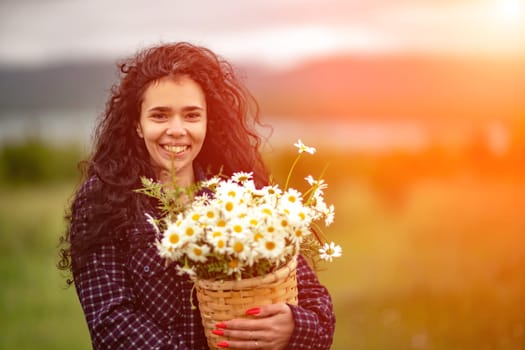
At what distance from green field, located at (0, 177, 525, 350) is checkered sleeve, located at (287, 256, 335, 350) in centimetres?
334

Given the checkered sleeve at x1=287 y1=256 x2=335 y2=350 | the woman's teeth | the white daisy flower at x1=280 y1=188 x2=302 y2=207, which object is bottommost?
the checkered sleeve at x1=287 y1=256 x2=335 y2=350

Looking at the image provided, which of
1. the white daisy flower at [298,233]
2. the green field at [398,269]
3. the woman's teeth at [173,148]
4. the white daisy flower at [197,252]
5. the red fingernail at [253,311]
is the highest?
the woman's teeth at [173,148]

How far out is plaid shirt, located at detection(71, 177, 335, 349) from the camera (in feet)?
8.07

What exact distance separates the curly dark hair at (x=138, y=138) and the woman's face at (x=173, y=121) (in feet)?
0.15

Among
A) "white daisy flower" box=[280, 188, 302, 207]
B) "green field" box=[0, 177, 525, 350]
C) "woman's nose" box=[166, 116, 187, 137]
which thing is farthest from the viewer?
"green field" box=[0, 177, 525, 350]

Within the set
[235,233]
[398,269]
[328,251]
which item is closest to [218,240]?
[235,233]

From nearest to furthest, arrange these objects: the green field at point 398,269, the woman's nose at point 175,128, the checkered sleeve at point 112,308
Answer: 1. the checkered sleeve at point 112,308
2. the woman's nose at point 175,128
3. the green field at point 398,269

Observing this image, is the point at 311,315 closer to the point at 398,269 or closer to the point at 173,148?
the point at 173,148

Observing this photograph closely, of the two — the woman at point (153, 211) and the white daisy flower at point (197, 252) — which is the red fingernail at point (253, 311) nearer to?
the woman at point (153, 211)

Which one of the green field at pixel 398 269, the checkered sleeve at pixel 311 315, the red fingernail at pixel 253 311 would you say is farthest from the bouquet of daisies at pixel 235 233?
the green field at pixel 398 269

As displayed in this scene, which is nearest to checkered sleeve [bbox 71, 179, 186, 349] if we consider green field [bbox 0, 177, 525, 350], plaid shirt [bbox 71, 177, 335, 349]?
plaid shirt [bbox 71, 177, 335, 349]

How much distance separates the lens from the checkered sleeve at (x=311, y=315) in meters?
2.49

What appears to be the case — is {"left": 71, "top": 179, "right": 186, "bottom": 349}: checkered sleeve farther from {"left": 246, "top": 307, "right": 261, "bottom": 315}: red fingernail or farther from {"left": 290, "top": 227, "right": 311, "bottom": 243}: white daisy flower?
{"left": 290, "top": 227, "right": 311, "bottom": 243}: white daisy flower

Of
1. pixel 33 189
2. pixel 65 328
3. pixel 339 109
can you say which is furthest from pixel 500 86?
pixel 33 189
